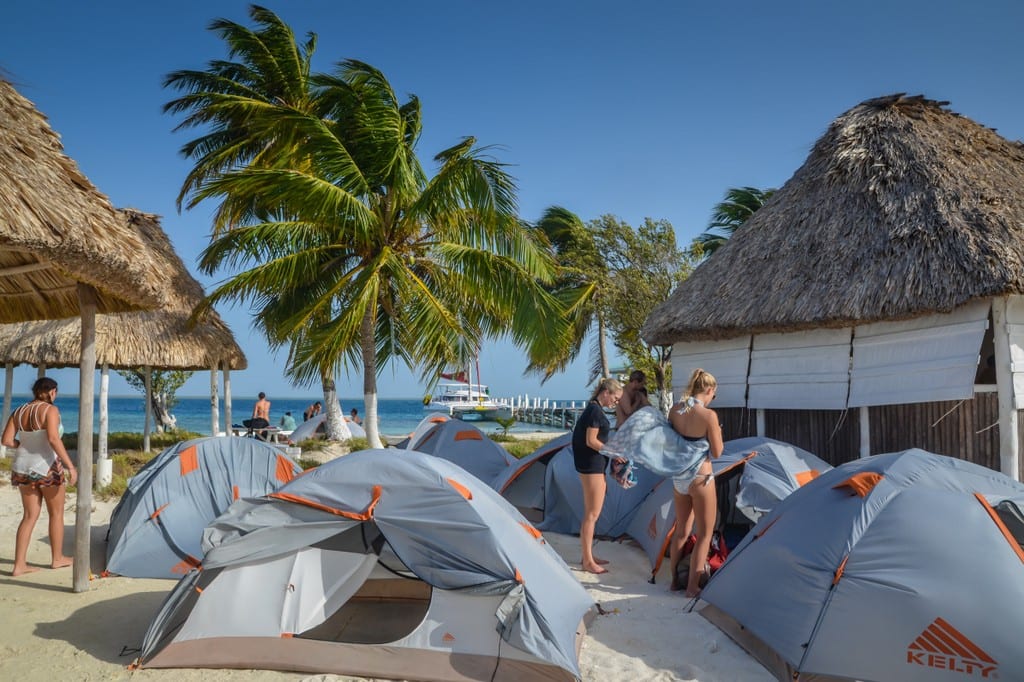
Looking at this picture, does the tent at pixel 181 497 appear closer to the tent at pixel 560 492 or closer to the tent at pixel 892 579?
the tent at pixel 560 492

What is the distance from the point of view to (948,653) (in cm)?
368

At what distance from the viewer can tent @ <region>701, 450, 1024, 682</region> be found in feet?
12.2

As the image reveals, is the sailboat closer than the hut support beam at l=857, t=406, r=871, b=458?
No

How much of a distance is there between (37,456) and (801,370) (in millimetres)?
8132

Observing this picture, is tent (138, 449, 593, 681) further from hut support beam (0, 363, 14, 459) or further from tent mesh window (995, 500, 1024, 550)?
hut support beam (0, 363, 14, 459)

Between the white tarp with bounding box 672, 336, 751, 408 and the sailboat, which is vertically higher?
the white tarp with bounding box 672, 336, 751, 408

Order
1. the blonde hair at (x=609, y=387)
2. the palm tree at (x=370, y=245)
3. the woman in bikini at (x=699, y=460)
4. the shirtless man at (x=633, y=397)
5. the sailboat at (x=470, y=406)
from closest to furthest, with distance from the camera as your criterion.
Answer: the woman in bikini at (x=699, y=460) < the blonde hair at (x=609, y=387) < the shirtless man at (x=633, y=397) < the palm tree at (x=370, y=245) < the sailboat at (x=470, y=406)

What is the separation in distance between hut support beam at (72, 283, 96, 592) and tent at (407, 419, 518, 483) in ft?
15.3

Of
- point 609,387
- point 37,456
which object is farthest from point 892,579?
point 37,456

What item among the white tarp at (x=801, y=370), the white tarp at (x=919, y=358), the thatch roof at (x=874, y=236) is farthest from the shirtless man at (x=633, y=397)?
the white tarp at (x=919, y=358)

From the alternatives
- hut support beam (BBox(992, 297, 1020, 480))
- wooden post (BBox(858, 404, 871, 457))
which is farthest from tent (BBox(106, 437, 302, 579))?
hut support beam (BBox(992, 297, 1020, 480))

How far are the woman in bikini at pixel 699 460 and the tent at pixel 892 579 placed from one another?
2.70 feet

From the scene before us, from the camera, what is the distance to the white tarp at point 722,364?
392 inches

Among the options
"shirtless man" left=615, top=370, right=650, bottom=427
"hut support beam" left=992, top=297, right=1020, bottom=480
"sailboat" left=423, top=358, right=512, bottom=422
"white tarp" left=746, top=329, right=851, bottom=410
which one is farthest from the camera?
"sailboat" left=423, top=358, right=512, bottom=422
